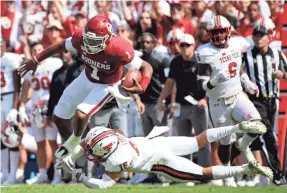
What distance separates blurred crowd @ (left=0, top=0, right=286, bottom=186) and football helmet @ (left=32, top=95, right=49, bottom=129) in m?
0.04

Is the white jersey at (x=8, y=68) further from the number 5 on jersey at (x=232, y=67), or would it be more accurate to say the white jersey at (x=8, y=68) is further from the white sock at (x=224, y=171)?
the white sock at (x=224, y=171)

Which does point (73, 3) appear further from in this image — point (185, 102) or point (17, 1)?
point (185, 102)

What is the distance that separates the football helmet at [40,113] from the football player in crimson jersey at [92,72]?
2145 mm

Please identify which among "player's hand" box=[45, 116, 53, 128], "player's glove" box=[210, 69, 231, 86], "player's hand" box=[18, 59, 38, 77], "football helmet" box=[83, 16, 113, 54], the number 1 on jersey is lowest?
"player's hand" box=[45, 116, 53, 128]

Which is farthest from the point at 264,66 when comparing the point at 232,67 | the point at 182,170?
the point at 182,170

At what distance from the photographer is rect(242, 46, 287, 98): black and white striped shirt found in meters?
12.3

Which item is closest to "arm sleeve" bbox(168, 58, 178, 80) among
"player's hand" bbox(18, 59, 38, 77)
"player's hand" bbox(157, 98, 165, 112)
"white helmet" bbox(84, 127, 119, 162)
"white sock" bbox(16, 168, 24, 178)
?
"player's hand" bbox(157, 98, 165, 112)

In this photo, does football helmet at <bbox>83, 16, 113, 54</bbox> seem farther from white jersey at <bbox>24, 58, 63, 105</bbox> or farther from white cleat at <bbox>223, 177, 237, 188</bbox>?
white jersey at <bbox>24, 58, 63, 105</bbox>

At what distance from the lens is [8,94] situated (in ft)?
45.2

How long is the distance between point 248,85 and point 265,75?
0.60m

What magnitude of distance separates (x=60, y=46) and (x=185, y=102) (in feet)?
7.93

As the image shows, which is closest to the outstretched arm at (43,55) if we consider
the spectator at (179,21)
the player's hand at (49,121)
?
the player's hand at (49,121)

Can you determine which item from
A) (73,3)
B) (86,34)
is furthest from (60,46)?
(73,3)

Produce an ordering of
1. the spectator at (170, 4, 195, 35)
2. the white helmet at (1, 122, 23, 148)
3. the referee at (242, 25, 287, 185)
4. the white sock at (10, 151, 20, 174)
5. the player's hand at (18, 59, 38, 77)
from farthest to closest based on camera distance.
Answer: the spectator at (170, 4, 195, 35) < the white sock at (10, 151, 20, 174) < the white helmet at (1, 122, 23, 148) < the referee at (242, 25, 287, 185) < the player's hand at (18, 59, 38, 77)
